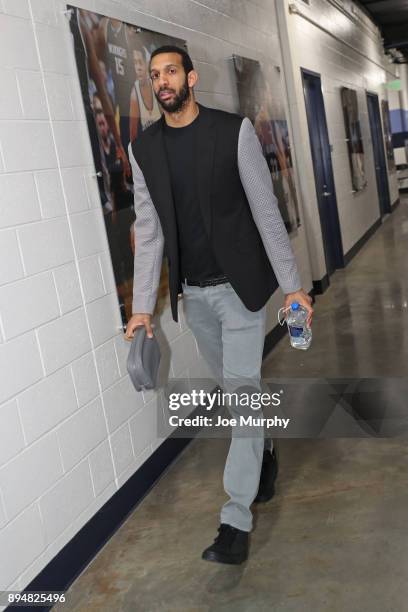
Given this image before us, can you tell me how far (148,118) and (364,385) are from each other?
6.39ft

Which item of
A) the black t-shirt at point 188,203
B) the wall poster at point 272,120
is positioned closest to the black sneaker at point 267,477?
the black t-shirt at point 188,203

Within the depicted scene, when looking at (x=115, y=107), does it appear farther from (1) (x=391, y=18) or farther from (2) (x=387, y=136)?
(1) (x=391, y=18)

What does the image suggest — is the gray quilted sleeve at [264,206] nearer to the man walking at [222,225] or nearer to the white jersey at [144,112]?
the man walking at [222,225]

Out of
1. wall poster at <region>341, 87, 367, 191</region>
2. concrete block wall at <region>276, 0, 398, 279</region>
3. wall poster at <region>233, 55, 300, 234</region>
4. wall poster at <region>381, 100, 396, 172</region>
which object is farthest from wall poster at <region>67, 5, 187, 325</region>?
wall poster at <region>381, 100, 396, 172</region>

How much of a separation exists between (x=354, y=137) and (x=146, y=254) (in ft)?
25.9

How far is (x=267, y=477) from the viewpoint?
2910mm

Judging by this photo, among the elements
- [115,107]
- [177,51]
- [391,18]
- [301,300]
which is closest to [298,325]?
[301,300]

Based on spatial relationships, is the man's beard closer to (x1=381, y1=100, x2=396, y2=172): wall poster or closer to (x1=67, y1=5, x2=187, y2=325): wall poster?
(x1=67, y1=5, x2=187, y2=325): wall poster

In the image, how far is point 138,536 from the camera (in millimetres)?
2766

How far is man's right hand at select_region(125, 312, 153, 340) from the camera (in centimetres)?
256

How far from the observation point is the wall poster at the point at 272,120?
5.05 m

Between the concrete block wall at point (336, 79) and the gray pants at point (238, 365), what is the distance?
4496 mm

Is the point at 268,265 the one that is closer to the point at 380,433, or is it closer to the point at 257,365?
the point at 257,365

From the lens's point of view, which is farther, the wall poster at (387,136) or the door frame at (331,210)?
the wall poster at (387,136)
